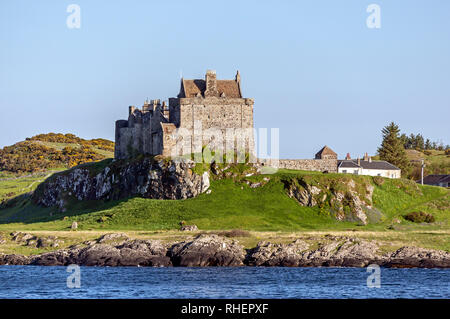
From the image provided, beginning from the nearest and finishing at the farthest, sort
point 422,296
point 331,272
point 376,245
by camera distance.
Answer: point 422,296
point 331,272
point 376,245

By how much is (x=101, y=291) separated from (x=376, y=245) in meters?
30.9

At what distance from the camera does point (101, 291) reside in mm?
61188

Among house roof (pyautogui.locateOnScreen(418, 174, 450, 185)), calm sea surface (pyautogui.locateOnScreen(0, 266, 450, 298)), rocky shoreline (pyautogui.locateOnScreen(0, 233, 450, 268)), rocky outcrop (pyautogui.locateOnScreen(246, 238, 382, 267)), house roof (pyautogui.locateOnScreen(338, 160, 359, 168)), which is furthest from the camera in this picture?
house roof (pyautogui.locateOnScreen(418, 174, 450, 185))

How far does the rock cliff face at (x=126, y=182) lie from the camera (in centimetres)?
10669

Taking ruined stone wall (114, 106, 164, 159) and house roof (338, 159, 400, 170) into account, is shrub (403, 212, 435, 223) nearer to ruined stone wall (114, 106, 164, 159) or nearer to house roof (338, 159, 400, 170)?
house roof (338, 159, 400, 170)

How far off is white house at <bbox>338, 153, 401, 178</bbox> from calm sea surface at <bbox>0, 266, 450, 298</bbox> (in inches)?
2002

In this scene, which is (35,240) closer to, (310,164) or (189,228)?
(189,228)

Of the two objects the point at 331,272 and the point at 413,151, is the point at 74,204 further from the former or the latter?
the point at 413,151

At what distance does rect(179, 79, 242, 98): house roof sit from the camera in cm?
11675

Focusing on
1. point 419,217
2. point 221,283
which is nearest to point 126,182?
point 419,217

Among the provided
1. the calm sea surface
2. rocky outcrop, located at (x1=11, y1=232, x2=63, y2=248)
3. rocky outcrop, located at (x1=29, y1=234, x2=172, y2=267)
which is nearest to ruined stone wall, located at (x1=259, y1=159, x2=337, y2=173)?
rocky outcrop, located at (x1=29, y1=234, x2=172, y2=267)

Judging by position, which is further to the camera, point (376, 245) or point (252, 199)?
point (252, 199)

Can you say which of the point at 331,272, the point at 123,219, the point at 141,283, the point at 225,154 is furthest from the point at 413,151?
the point at 141,283

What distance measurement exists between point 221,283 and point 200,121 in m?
52.3
